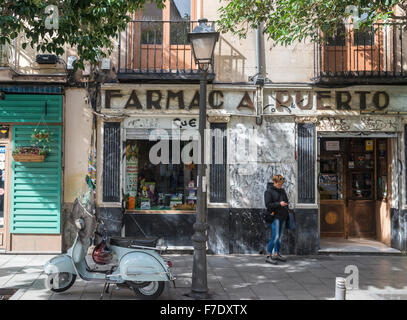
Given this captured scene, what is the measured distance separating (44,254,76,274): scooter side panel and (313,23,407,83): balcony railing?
22.1 ft

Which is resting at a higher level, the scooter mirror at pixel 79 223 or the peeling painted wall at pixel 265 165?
the peeling painted wall at pixel 265 165

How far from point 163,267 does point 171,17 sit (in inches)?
263

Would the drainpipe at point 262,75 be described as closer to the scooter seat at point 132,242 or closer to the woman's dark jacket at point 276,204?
the woman's dark jacket at point 276,204

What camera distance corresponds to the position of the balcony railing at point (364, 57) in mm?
9570

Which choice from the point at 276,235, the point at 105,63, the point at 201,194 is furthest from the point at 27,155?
the point at 276,235

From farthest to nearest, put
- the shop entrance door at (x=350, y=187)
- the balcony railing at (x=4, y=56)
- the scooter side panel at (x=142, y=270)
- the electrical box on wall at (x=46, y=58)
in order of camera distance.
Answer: the shop entrance door at (x=350, y=187), the electrical box on wall at (x=46, y=58), the balcony railing at (x=4, y=56), the scooter side panel at (x=142, y=270)

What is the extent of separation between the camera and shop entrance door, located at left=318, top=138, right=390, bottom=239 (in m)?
11.2

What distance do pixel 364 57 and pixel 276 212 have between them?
15.1 ft

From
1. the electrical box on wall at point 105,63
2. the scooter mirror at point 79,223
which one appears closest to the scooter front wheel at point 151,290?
the scooter mirror at point 79,223

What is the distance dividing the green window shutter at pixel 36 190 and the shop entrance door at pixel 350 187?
6.90 metres

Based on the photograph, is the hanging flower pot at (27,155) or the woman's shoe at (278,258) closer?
the woman's shoe at (278,258)

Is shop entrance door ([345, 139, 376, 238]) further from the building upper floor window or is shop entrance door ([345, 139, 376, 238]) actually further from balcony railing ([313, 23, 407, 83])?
the building upper floor window

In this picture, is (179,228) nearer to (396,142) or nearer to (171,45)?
(171,45)

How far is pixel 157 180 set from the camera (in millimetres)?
10242
